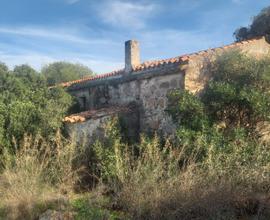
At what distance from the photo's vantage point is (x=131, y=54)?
14.5m

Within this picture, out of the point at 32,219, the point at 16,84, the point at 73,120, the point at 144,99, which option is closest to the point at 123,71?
the point at 144,99

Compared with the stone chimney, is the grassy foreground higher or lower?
lower

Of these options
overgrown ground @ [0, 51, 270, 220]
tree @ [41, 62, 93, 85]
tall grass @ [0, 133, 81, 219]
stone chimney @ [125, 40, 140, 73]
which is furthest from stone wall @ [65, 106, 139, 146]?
tree @ [41, 62, 93, 85]

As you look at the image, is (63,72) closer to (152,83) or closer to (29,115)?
(29,115)

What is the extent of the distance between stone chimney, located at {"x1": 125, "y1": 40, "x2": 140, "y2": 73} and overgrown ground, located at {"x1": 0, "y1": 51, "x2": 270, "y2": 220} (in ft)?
13.2

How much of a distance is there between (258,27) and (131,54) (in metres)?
6.84

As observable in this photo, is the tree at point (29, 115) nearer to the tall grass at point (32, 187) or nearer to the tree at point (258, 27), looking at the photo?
the tall grass at point (32, 187)

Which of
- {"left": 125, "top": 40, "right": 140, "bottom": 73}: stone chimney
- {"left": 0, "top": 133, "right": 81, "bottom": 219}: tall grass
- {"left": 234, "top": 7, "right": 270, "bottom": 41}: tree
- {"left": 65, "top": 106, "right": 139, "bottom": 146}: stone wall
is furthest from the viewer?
{"left": 234, "top": 7, "right": 270, "bottom": 41}: tree

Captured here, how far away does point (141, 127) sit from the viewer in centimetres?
1302

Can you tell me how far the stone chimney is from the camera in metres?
14.3

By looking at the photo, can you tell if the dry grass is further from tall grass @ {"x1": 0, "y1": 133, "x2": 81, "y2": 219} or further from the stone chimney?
the stone chimney

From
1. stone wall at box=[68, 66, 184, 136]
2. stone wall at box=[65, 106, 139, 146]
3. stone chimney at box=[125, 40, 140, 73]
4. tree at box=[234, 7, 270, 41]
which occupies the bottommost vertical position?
stone wall at box=[65, 106, 139, 146]

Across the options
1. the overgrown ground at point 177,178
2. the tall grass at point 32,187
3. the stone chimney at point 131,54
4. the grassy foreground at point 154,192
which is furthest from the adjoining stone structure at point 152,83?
the grassy foreground at point 154,192

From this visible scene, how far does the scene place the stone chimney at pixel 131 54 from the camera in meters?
14.3
